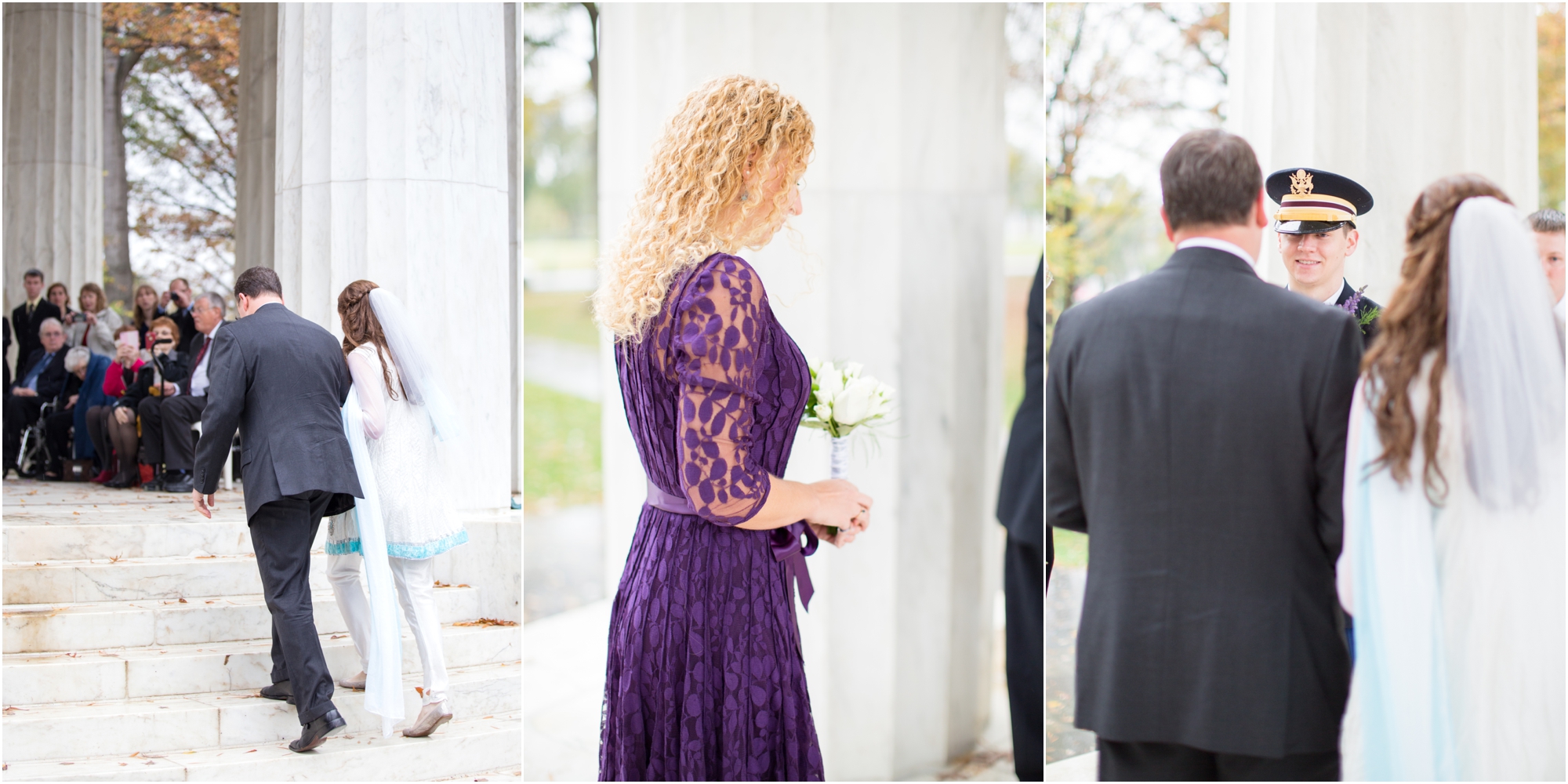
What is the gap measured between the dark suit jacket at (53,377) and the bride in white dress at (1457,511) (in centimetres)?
968

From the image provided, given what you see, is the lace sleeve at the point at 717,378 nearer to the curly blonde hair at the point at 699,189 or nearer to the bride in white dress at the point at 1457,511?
the curly blonde hair at the point at 699,189

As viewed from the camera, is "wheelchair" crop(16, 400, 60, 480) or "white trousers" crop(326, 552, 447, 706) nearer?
"white trousers" crop(326, 552, 447, 706)

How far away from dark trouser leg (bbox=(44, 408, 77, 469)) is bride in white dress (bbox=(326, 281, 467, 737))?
5.55 metres

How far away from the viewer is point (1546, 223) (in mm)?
2820

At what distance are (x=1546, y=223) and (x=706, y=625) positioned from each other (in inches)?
102

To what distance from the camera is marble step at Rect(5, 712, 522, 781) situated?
12.7ft

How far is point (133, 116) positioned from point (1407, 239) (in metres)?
16.3

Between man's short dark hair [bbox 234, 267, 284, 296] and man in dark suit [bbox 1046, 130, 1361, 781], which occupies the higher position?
man's short dark hair [bbox 234, 267, 284, 296]

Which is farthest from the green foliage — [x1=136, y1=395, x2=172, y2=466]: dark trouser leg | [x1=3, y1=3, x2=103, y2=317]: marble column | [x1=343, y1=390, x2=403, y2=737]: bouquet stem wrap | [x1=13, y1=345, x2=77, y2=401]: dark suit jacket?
[x1=3, y1=3, x2=103, y2=317]: marble column

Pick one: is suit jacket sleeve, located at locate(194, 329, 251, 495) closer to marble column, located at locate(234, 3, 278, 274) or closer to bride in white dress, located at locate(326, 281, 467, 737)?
bride in white dress, located at locate(326, 281, 467, 737)

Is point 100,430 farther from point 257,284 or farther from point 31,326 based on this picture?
point 257,284

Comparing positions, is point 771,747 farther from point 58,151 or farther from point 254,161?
point 58,151

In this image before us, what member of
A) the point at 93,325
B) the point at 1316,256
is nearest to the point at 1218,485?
the point at 1316,256

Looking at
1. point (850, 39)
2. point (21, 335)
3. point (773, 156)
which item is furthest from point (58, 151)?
point (773, 156)
